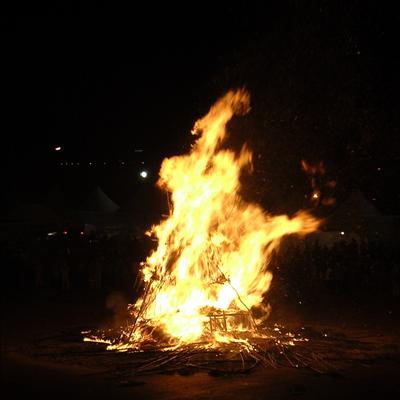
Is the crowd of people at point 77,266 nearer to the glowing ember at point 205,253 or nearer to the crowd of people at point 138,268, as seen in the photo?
the crowd of people at point 138,268

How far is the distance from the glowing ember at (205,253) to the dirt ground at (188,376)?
3.99 feet

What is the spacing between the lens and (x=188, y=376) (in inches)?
295

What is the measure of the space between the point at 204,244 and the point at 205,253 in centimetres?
16

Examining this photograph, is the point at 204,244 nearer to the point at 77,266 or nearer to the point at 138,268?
the point at 138,268

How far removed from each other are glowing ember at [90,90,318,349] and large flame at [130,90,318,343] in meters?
0.01

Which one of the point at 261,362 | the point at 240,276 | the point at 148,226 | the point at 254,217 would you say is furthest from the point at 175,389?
the point at 148,226

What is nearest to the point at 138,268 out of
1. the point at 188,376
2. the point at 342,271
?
the point at 342,271

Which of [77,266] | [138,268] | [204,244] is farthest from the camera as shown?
[77,266]

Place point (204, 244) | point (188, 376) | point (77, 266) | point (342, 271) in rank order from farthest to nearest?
point (77, 266)
point (342, 271)
point (204, 244)
point (188, 376)

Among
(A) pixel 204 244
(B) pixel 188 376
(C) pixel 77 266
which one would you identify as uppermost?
(C) pixel 77 266

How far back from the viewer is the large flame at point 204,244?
1025 centimetres

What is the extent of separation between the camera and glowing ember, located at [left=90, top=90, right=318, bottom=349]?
9617 millimetres

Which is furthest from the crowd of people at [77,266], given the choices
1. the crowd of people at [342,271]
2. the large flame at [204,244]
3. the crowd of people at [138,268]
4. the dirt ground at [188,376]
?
the large flame at [204,244]

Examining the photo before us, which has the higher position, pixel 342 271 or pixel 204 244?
pixel 204 244
